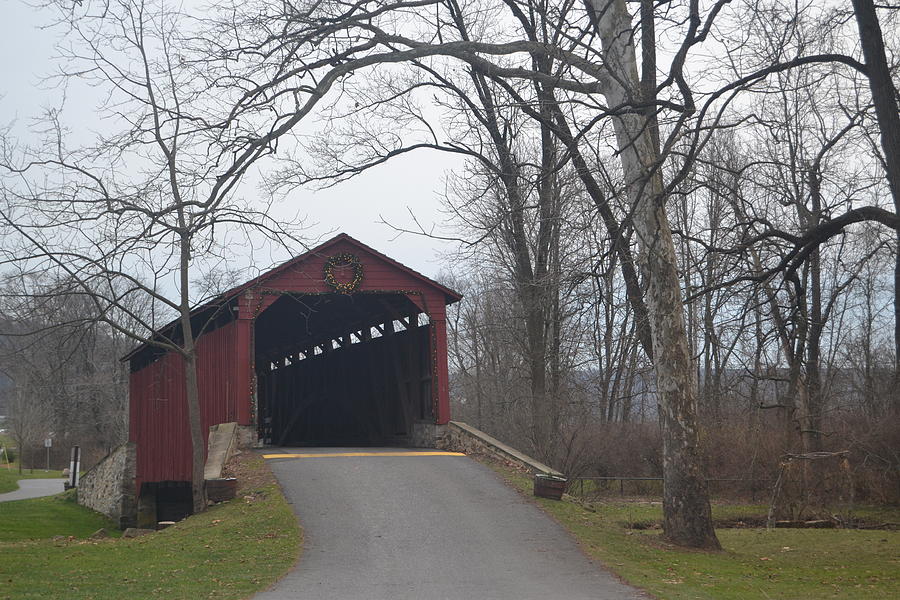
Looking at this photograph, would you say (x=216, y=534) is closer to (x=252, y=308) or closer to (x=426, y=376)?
(x=252, y=308)

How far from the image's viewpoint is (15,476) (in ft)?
132

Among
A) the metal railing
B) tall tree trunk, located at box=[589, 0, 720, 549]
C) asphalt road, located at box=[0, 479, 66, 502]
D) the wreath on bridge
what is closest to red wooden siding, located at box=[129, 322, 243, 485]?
the wreath on bridge

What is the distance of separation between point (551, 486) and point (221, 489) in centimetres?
510

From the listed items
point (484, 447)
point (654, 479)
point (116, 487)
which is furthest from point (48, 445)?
point (484, 447)

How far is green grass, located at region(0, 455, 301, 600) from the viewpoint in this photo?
8492 millimetres

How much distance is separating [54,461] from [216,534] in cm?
4414

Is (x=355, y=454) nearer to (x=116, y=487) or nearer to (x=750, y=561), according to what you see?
(x=750, y=561)

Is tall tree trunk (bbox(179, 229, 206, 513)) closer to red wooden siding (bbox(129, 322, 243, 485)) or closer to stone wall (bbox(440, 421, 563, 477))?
red wooden siding (bbox(129, 322, 243, 485))

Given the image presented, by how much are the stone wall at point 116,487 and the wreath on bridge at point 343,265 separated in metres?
10.1

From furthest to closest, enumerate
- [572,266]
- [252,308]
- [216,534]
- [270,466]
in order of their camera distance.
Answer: [252,308]
[270,466]
[216,534]
[572,266]

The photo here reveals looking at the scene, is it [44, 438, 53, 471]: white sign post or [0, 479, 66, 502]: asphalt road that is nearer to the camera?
[0, 479, 66, 502]: asphalt road

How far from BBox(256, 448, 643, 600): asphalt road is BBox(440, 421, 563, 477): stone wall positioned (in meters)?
0.58

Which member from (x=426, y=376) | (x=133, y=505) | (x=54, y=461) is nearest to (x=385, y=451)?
(x=426, y=376)

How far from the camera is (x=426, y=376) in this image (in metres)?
19.6
